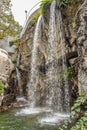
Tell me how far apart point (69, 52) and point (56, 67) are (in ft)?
5.47

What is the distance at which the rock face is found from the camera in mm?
7730

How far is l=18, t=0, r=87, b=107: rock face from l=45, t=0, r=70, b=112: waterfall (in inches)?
3.2

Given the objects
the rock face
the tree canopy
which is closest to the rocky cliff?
the rock face

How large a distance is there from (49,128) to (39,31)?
8.79 m

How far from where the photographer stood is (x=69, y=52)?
11.2m

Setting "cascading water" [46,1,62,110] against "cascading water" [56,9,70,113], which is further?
"cascading water" [46,1,62,110]

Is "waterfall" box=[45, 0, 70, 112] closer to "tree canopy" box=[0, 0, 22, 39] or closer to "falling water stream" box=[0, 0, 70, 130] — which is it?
"falling water stream" box=[0, 0, 70, 130]

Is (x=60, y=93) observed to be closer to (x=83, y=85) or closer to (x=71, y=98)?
(x=71, y=98)

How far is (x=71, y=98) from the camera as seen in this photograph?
11453mm

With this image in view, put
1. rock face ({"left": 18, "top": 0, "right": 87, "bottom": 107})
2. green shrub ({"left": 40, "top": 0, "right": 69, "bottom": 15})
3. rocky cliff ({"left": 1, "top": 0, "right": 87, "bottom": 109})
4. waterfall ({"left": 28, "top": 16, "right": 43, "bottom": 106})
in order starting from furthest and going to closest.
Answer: waterfall ({"left": 28, "top": 16, "right": 43, "bottom": 106}) < green shrub ({"left": 40, "top": 0, "right": 69, "bottom": 15}) < rocky cliff ({"left": 1, "top": 0, "right": 87, "bottom": 109}) < rock face ({"left": 18, "top": 0, "right": 87, "bottom": 107})

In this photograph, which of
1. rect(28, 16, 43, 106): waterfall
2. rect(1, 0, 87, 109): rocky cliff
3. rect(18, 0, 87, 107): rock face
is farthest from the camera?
rect(28, 16, 43, 106): waterfall

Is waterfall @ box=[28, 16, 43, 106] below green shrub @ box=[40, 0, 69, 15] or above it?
below

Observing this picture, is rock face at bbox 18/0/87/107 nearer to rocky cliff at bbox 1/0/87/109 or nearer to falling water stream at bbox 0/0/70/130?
rocky cliff at bbox 1/0/87/109

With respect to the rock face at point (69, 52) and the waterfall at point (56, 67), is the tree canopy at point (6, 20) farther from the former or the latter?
the waterfall at point (56, 67)
